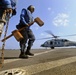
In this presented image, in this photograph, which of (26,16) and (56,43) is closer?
(26,16)

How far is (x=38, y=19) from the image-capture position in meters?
7.32

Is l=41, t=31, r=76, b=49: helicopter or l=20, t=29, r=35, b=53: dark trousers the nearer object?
l=20, t=29, r=35, b=53: dark trousers

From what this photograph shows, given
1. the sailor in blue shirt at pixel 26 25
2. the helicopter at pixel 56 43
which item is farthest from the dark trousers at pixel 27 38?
the helicopter at pixel 56 43

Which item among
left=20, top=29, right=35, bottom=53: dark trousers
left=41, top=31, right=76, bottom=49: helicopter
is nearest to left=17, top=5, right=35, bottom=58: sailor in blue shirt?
left=20, top=29, right=35, bottom=53: dark trousers

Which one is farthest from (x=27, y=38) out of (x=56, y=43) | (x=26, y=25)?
(x=56, y=43)

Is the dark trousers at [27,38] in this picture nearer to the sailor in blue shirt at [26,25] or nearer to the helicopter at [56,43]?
the sailor in blue shirt at [26,25]

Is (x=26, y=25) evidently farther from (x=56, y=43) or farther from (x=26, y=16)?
(x=56, y=43)

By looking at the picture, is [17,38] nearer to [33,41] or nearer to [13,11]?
[13,11]

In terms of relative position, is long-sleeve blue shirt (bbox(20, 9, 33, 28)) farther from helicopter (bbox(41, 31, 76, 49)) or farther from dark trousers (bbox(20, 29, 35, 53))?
helicopter (bbox(41, 31, 76, 49))

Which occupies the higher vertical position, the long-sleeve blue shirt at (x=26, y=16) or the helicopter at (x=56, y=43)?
the long-sleeve blue shirt at (x=26, y=16)

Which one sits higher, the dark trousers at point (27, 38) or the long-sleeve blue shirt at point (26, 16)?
the long-sleeve blue shirt at point (26, 16)

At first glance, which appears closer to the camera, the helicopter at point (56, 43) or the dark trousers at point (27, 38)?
the dark trousers at point (27, 38)

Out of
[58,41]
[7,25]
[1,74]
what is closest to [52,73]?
[1,74]

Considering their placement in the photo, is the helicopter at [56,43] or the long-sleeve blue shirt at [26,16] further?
the helicopter at [56,43]
